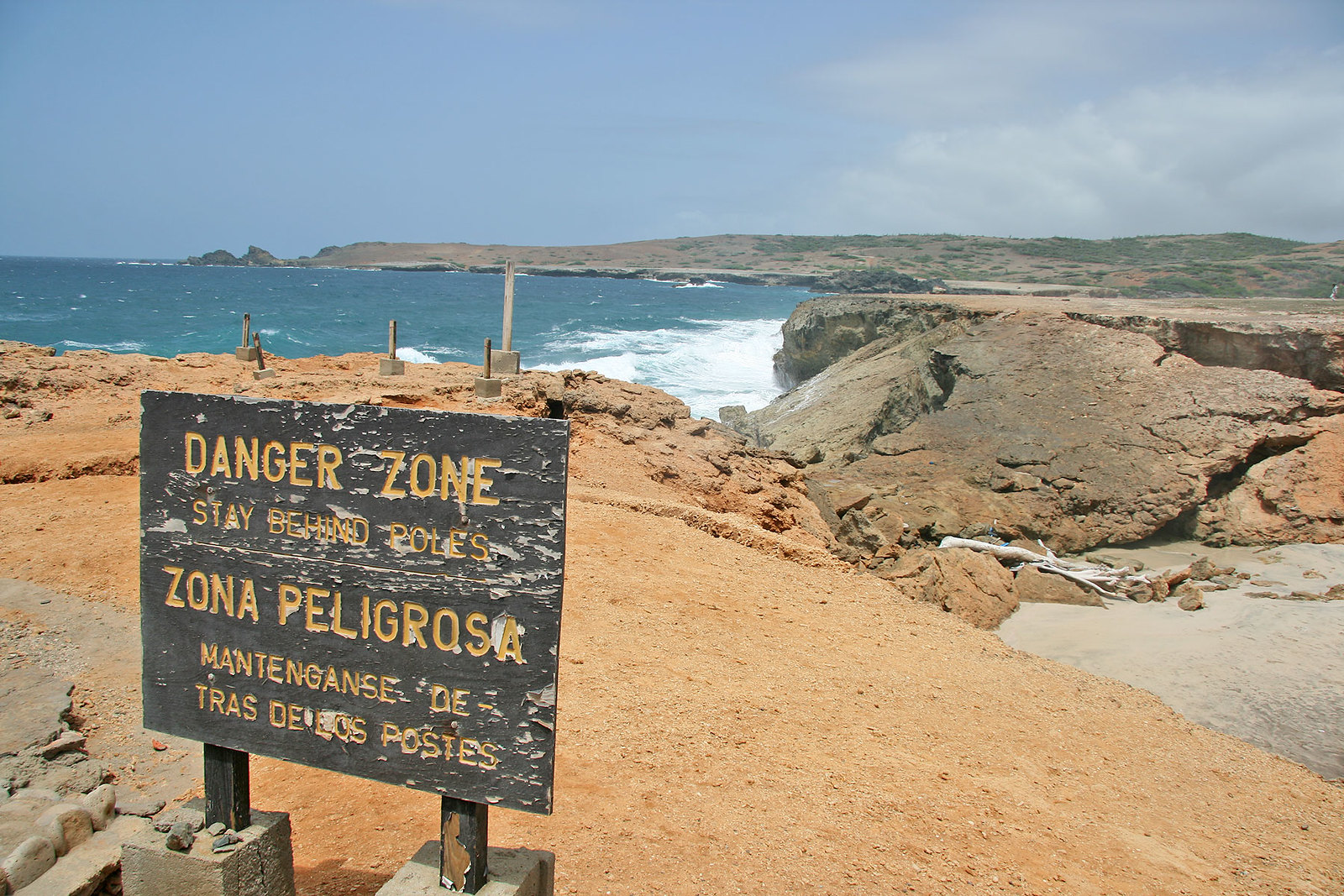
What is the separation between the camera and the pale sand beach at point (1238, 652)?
5.88m

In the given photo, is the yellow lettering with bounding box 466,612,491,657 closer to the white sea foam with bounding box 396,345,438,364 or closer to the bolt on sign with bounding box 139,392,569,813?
the bolt on sign with bounding box 139,392,569,813

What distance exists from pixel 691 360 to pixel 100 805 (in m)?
33.5

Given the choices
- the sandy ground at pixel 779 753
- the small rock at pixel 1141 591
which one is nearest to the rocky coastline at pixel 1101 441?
the small rock at pixel 1141 591

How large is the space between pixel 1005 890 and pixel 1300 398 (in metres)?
11.0

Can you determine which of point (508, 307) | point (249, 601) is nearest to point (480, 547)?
point (249, 601)

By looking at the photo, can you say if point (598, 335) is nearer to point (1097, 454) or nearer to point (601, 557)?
point (1097, 454)

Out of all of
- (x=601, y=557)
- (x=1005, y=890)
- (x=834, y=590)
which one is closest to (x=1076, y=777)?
(x=1005, y=890)

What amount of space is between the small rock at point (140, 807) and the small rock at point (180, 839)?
0.82 metres

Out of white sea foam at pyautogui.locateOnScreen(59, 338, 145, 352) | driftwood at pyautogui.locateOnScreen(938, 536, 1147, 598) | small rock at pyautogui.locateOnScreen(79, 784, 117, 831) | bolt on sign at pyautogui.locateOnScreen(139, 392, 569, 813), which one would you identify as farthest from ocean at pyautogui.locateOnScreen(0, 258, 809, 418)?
bolt on sign at pyautogui.locateOnScreen(139, 392, 569, 813)

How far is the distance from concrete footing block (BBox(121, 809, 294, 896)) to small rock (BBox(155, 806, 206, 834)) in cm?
3

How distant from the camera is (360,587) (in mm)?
2562

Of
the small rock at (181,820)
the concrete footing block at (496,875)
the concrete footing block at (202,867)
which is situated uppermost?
the small rock at (181,820)

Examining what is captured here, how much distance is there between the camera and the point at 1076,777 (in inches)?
177

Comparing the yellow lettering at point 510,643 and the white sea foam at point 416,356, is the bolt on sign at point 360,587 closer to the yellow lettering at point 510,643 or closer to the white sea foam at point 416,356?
the yellow lettering at point 510,643
